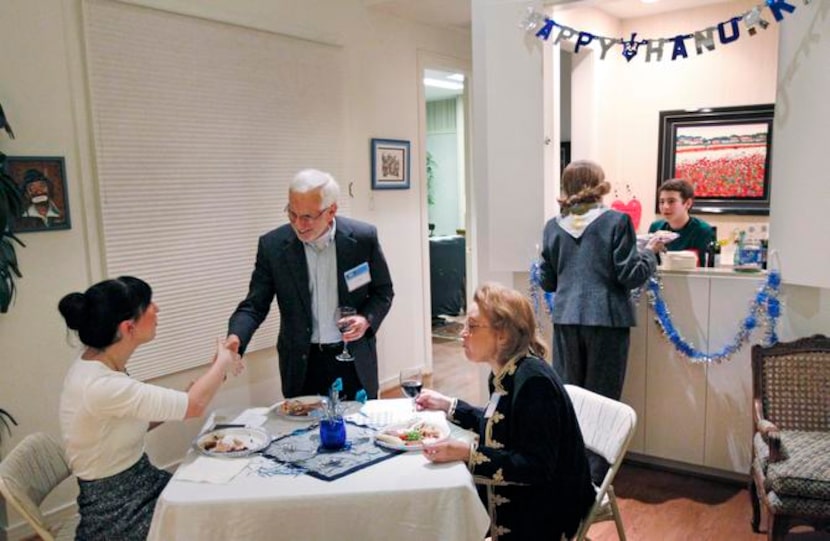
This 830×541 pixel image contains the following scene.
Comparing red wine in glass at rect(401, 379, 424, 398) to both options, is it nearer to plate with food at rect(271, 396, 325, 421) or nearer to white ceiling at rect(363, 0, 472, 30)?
plate with food at rect(271, 396, 325, 421)

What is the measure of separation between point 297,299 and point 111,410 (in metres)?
0.84

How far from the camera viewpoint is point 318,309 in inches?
100

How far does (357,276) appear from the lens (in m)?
2.59

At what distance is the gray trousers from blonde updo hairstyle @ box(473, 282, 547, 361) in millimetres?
1318

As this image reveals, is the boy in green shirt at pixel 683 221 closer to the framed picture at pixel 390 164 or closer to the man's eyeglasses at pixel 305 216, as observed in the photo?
the framed picture at pixel 390 164

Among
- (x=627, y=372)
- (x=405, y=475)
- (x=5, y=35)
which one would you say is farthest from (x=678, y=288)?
(x=5, y=35)

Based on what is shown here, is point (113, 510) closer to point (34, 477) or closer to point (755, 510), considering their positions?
point (34, 477)

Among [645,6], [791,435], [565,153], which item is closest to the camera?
[791,435]

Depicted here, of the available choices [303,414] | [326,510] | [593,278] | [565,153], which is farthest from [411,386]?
[565,153]

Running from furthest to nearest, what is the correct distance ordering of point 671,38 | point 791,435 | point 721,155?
point 721,155 → point 671,38 → point 791,435

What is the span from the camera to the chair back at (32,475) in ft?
A: 6.07

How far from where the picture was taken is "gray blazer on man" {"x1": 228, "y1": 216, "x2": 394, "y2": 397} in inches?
98.7

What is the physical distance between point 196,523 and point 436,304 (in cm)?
558

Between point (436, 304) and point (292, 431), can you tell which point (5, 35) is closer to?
point (292, 431)
